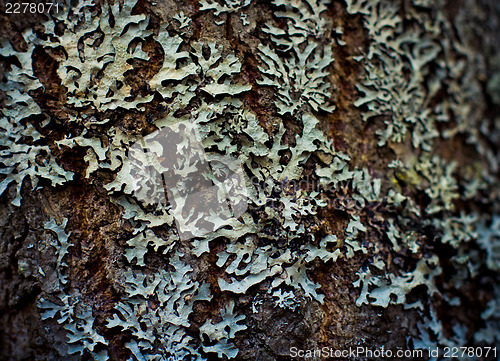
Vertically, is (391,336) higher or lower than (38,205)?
lower

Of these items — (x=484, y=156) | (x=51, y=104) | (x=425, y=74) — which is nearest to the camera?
(x=51, y=104)

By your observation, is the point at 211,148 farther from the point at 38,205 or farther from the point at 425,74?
the point at 425,74

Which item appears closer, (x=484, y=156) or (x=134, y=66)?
(x=134, y=66)

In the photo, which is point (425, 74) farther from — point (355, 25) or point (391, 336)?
point (391, 336)

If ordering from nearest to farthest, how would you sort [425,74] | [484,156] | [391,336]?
[391,336] < [425,74] < [484,156]

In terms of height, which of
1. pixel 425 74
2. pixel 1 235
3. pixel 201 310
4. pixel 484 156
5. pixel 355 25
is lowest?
pixel 201 310

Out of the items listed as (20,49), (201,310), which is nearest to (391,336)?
(201,310)
